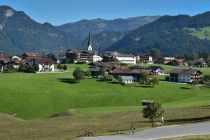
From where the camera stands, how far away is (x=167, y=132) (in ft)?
179

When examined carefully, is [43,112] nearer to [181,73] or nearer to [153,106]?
[153,106]

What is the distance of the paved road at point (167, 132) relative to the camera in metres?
51.3

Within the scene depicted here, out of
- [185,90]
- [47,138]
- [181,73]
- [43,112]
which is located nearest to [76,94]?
[43,112]

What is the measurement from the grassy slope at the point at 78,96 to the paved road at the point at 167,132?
1576 inches

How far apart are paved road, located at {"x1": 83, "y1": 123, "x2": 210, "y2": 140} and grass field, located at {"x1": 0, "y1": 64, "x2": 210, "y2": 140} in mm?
6791

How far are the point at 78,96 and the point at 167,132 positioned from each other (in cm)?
6893

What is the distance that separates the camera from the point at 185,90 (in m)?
136

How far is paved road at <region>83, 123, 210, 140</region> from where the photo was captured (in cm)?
5131

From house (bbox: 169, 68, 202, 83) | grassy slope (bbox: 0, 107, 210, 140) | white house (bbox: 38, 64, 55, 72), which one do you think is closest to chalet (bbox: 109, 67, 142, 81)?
house (bbox: 169, 68, 202, 83)

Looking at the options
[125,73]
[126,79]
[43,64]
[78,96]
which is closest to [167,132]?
[78,96]

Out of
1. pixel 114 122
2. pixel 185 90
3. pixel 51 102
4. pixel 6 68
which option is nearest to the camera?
pixel 114 122

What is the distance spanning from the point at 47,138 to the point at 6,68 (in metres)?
130

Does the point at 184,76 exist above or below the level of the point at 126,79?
above

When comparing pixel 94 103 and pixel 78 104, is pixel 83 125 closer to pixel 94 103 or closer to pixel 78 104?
pixel 78 104
